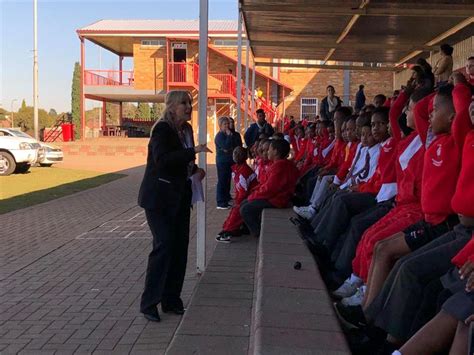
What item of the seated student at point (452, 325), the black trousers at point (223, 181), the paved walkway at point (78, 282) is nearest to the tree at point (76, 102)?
the black trousers at point (223, 181)

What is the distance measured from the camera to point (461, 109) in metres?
3.28

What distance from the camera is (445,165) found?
336cm

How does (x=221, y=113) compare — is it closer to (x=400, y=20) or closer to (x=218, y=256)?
(x=400, y=20)

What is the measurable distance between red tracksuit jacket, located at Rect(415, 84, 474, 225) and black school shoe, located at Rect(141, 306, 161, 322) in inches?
105

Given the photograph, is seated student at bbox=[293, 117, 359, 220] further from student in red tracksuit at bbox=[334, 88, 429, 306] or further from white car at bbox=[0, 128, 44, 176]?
white car at bbox=[0, 128, 44, 176]

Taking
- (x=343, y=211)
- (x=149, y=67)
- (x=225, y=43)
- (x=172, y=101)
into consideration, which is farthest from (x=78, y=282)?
(x=149, y=67)

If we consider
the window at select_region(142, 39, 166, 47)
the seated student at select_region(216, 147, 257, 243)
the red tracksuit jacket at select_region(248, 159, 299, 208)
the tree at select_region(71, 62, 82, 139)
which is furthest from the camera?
the tree at select_region(71, 62, 82, 139)

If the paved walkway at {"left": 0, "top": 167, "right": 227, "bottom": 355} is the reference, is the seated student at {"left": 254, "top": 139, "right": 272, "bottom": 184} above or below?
above

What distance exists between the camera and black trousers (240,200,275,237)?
25.3 feet

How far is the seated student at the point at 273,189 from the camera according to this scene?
7.68 m

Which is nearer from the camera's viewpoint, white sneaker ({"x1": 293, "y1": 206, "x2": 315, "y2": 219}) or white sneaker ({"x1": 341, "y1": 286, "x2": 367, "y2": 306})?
white sneaker ({"x1": 341, "y1": 286, "x2": 367, "y2": 306})

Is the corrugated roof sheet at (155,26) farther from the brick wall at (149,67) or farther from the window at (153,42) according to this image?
the brick wall at (149,67)

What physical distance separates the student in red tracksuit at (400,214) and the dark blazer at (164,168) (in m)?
1.65

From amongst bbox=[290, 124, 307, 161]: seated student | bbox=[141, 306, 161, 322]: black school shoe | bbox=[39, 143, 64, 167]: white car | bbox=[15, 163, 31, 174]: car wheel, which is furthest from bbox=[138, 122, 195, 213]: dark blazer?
bbox=[39, 143, 64, 167]: white car
